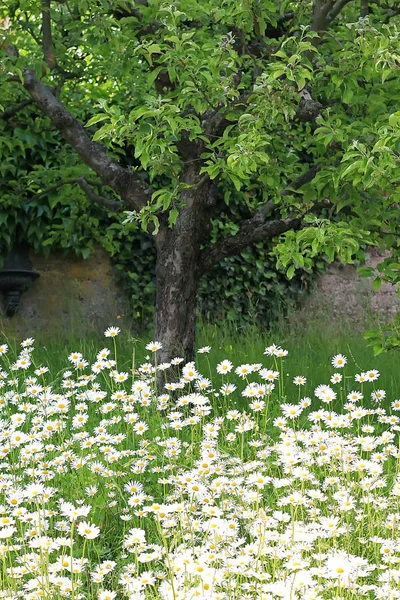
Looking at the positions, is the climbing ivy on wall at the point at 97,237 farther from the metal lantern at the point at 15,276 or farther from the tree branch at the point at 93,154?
the tree branch at the point at 93,154

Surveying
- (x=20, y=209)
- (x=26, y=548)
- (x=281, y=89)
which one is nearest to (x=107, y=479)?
(x=26, y=548)

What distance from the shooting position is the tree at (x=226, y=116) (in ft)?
15.0

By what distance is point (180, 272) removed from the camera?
6.14m

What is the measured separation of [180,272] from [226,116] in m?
1.36

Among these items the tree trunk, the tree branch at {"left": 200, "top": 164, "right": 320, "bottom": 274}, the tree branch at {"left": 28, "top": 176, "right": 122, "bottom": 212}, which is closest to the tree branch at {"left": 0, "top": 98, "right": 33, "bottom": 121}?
the tree branch at {"left": 28, "top": 176, "right": 122, "bottom": 212}

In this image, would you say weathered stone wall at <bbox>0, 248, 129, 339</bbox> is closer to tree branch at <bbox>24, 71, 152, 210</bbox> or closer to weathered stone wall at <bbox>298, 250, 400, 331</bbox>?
weathered stone wall at <bbox>298, 250, 400, 331</bbox>

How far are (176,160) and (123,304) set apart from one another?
4616 mm

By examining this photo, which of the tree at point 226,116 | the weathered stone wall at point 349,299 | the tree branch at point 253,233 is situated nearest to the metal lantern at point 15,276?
the tree at point 226,116

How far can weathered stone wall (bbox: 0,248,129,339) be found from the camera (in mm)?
9195

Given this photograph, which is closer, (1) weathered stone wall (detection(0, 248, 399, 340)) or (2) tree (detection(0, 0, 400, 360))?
(2) tree (detection(0, 0, 400, 360))

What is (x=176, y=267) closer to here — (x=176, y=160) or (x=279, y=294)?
(x=176, y=160)

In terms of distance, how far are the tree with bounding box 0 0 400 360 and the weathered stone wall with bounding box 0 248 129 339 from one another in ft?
6.97

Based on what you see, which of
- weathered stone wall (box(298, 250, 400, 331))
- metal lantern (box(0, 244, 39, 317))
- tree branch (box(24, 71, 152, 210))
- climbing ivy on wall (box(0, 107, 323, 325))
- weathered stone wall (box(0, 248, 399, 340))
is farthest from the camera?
weathered stone wall (box(298, 250, 400, 331))

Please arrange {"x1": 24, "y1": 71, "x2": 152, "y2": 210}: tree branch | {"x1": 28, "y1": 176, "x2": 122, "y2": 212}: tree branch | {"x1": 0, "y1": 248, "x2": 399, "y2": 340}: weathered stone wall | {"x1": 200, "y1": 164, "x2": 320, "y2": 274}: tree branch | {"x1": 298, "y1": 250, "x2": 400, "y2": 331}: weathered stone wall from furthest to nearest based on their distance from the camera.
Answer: {"x1": 298, "y1": 250, "x2": 400, "y2": 331}: weathered stone wall < {"x1": 0, "y1": 248, "x2": 399, "y2": 340}: weathered stone wall < {"x1": 28, "y1": 176, "x2": 122, "y2": 212}: tree branch < {"x1": 24, "y1": 71, "x2": 152, "y2": 210}: tree branch < {"x1": 200, "y1": 164, "x2": 320, "y2": 274}: tree branch
